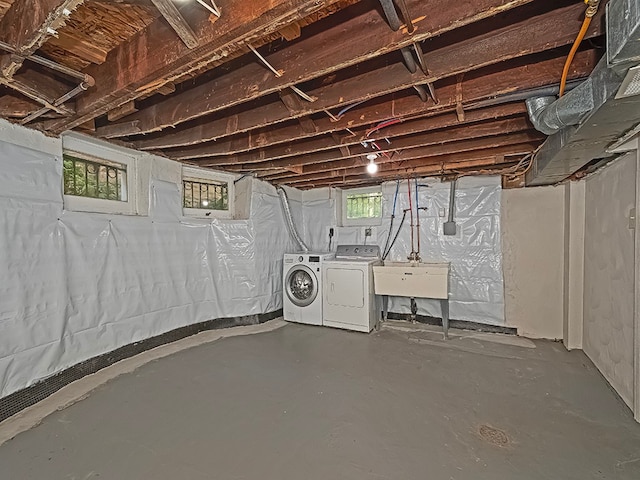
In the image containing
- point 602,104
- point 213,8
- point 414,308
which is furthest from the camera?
point 414,308

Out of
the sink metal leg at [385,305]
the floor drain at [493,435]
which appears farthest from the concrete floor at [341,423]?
the sink metal leg at [385,305]

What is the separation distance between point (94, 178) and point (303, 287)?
2653mm

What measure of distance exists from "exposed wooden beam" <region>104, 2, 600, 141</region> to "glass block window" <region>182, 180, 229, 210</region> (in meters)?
1.80

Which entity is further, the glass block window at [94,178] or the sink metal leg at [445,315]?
the sink metal leg at [445,315]

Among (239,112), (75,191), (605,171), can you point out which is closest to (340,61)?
(239,112)

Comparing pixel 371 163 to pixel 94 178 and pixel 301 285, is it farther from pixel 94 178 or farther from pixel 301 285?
pixel 94 178

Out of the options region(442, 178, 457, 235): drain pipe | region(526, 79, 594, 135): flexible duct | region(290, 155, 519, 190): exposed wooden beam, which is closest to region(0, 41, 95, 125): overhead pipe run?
region(526, 79, 594, 135): flexible duct

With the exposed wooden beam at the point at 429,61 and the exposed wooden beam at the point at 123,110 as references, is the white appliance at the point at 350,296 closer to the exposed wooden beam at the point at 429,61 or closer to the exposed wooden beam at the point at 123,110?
the exposed wooden beam at the point at 429,61

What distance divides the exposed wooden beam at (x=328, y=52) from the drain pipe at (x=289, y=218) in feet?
8.42

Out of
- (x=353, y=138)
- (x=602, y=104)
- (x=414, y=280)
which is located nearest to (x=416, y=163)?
(x=353, y=138)

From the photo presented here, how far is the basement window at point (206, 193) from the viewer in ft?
12.4

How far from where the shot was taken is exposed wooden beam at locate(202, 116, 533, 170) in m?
2.33

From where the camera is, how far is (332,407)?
2227 millimetres

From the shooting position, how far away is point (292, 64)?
1556mm
